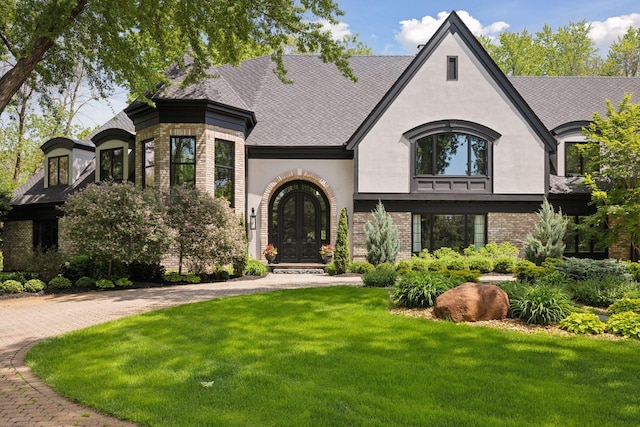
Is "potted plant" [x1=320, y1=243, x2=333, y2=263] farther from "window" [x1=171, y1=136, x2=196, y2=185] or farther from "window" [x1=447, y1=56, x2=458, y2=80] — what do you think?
"window" [x1=447, y1=56, x2=458, y2=80]

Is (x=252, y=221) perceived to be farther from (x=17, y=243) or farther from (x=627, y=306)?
(x=627, y=306)

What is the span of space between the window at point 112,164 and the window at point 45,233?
374 cm

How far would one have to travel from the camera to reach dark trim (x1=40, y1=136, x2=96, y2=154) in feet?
72.5

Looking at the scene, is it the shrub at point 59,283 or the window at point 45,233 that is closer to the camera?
the shrub at point 59,283

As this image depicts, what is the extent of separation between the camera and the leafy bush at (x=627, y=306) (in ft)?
27.6

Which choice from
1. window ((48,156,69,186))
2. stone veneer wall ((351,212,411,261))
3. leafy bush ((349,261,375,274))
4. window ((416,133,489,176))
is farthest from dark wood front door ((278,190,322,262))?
window ((48,156,69,186))

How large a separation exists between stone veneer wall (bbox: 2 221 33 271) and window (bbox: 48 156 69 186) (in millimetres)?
2528

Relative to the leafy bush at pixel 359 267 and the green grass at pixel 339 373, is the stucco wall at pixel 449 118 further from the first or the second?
the green grass at pixel 339 373

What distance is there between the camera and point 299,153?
20219 millimetres

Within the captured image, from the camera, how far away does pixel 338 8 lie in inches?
418

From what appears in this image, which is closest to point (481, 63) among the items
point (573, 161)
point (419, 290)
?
point (573, 161)

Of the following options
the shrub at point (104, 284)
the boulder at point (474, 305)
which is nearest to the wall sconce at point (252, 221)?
the shrub at point (104, 284)

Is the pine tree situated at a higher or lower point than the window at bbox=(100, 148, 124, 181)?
lower

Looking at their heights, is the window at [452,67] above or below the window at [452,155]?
above
